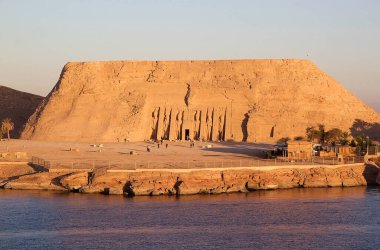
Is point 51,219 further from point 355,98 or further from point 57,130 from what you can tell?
point 355,98

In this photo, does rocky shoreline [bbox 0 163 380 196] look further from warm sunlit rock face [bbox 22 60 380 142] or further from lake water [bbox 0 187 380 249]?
warm sunlit rock face [bbox 22 60 380 142]

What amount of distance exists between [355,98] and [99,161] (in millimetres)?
35422

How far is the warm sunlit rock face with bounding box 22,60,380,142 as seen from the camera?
74.9m

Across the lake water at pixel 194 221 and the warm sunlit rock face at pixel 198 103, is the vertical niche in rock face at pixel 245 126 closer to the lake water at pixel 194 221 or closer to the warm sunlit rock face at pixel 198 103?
the warm sunlit rock face at pixel 198 103

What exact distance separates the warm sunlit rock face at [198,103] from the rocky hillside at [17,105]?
32.5 feet

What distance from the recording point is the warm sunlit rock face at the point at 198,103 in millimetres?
74938

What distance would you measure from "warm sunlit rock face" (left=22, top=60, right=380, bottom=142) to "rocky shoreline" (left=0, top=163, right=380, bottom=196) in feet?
75.0

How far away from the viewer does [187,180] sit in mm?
46656

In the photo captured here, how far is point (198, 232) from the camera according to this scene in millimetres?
34500

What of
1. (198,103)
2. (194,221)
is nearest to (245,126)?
(198,103)

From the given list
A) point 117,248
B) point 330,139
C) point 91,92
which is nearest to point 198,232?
point 117,248

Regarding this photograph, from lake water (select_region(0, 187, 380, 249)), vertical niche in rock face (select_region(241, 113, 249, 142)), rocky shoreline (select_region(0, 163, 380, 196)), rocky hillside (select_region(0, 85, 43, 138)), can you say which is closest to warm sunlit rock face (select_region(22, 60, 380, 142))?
vertical niche in rock face (select_region(241, 113, 249, 142))

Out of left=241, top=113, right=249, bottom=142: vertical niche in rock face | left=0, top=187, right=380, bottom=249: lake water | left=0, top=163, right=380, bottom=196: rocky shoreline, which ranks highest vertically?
left=241, top=113, right=249, bottom=142: vertical niche in rock face

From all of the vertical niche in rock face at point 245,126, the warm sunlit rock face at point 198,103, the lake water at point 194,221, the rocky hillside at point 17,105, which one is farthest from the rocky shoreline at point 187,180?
the rocky hillside at point 17,105
